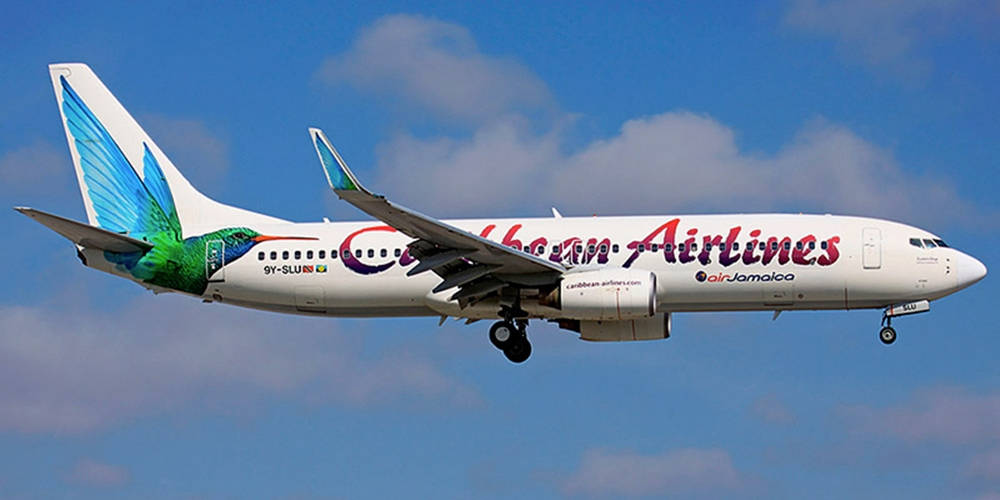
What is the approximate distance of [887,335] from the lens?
1710 inches

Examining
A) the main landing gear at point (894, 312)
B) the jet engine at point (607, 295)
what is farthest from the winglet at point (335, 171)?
the main landing gear at point (894, 312)

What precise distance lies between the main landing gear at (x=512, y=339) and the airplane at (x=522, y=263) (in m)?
0.05

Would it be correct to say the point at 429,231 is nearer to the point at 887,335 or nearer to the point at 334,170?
Result: the point at 334,170

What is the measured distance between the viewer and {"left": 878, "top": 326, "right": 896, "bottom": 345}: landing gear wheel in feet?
143

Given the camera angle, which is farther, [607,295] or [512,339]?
[512,339]

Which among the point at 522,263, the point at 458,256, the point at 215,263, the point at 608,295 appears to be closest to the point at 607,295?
the point at 608,295

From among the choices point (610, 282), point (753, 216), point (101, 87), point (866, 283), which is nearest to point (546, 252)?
point (610, 282)

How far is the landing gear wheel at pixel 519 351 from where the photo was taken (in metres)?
44.8

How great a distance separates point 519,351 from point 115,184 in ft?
46.7

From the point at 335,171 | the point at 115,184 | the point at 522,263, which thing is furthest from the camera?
the point at 115,184

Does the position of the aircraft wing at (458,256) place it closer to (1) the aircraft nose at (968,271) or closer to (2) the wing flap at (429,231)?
(2) the wing flap at (429,231)

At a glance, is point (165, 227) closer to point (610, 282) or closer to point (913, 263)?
point (610, 282)

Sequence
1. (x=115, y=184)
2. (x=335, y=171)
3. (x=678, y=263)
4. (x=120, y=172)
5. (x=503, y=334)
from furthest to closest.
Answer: (x=120, y=172), (x=115, y=184), (x=503, y=334), (x=678, y=263), (x=335, y=171)

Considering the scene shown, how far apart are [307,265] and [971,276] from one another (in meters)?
19.2
